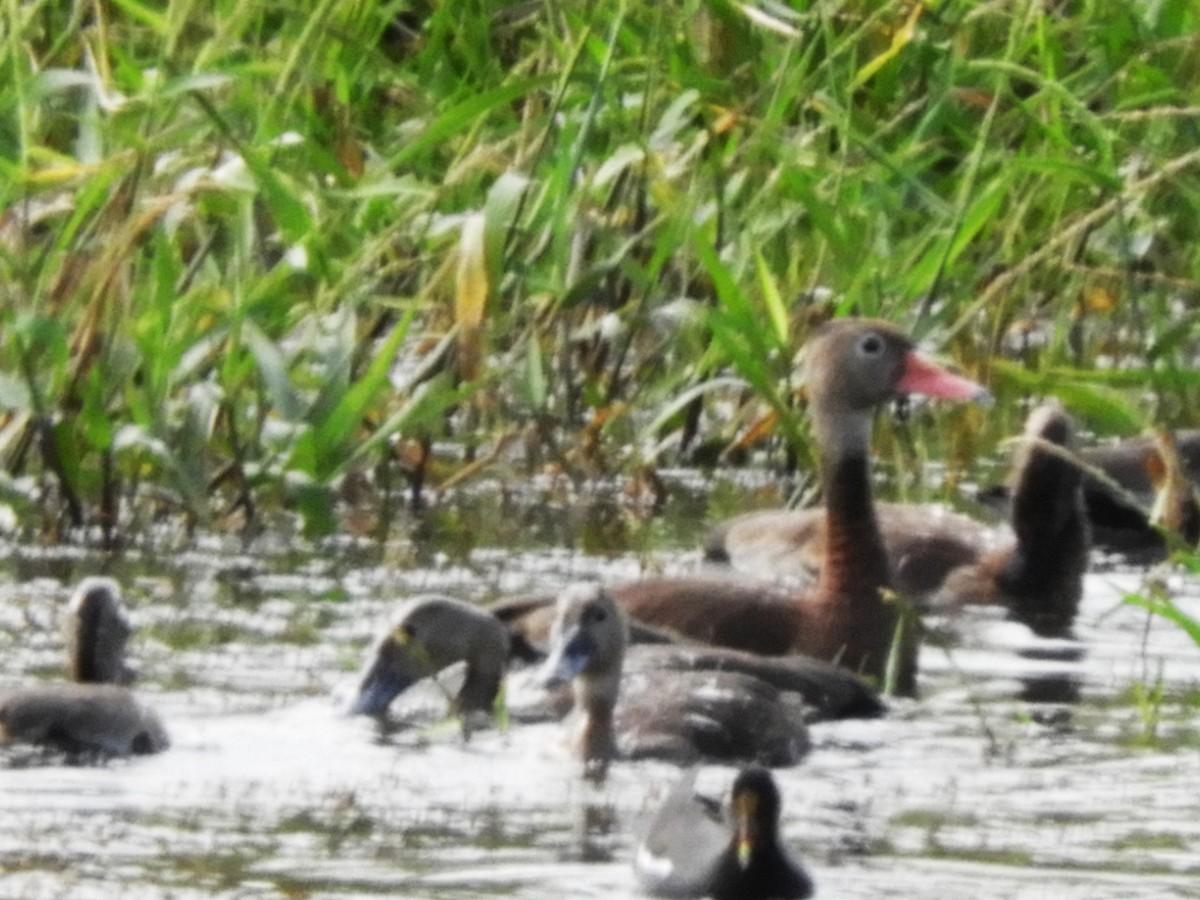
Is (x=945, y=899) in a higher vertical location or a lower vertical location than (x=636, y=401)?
lower

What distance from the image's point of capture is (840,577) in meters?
9.66

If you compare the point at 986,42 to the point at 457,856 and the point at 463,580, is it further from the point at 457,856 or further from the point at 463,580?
the point at 457,856

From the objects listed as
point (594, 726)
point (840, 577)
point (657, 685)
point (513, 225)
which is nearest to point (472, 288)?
point (513, 225)

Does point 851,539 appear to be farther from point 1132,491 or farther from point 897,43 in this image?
point 1132,491

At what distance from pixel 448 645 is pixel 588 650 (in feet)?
1.84

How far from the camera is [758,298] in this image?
10.7 m

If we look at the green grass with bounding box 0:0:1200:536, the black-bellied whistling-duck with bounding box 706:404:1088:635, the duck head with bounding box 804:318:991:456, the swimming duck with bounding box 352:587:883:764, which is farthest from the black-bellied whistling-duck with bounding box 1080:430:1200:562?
the swimming duck with bounding box 352:587:883:764

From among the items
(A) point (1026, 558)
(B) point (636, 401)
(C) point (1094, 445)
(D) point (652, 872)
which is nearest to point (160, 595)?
(B) point (636, 401)

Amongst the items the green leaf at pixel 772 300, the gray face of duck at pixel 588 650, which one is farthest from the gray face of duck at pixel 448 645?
the green leaf at pixel 772 300

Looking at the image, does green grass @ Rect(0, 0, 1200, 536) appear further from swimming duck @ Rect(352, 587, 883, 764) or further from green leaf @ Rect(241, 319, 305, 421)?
swimming duck @ Rect(352, 587, 883, 764)

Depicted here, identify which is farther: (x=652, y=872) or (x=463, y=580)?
(x=463, y=580)

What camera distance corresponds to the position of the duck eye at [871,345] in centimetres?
999

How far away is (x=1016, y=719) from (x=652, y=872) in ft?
6.26

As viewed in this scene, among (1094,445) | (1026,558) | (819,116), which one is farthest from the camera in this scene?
(1094,445)
